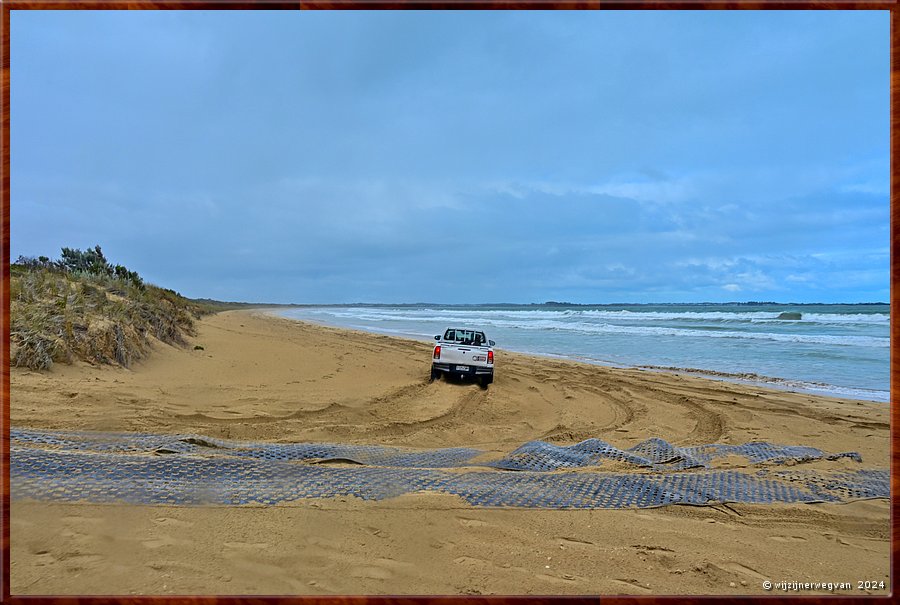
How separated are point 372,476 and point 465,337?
8.60 m

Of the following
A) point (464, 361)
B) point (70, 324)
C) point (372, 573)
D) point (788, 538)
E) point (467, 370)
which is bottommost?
point (372, 573)

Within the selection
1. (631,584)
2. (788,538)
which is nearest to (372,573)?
(631,584)

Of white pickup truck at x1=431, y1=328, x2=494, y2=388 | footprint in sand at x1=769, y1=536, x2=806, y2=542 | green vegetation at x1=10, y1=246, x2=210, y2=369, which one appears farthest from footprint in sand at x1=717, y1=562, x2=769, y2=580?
white pickup truck at x1=431, y1=328, x2=494, y2=388

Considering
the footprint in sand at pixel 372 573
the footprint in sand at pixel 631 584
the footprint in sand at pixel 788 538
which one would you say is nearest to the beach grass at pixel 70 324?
the footprint in sand at pixel 372 573

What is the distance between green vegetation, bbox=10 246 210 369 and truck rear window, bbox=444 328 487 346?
743 cm

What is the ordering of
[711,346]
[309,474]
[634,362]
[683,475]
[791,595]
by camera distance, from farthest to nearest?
[711,346]
[634,362]
[683,475]
[309,474]
[791,595]

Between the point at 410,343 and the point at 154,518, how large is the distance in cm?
1983

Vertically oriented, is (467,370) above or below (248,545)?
above

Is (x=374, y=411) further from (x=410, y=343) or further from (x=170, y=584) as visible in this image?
(x=410, y=343)

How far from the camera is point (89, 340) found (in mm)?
9352

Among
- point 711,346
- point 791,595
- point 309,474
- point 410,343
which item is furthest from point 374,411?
point 711,346

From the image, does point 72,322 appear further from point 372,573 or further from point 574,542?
point 574,542

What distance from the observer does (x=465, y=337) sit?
12766 millimetres
